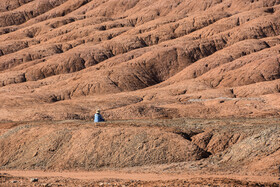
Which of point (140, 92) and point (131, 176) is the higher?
point (131, 176)

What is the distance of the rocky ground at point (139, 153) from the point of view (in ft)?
61.4

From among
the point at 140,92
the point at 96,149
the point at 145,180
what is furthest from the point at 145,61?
the point at 145,180

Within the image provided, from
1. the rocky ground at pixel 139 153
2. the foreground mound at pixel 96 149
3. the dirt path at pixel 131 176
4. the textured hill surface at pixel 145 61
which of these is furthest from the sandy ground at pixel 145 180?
the textured hill surface at pixel 145 61

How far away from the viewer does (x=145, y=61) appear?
216 feet

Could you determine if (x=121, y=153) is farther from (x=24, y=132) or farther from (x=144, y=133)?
(x=24, y=132)

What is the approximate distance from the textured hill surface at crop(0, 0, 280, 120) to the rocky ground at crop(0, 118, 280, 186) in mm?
14829

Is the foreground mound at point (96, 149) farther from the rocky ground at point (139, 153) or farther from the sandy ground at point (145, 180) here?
the sandy ground at point (145, 180)

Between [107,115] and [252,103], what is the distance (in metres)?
14.1

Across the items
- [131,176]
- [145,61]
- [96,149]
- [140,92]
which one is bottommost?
[140,92]

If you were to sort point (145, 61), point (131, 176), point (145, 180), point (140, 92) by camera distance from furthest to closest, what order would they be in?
point (145, 61)
point (140, 92)
point (131, 176)
point (145, 180)

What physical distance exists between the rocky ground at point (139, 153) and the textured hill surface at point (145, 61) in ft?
48.7

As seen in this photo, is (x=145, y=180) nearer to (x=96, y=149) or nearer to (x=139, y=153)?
(x=139, y=153)

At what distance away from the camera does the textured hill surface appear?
42.0 m

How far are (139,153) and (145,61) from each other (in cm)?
4508
